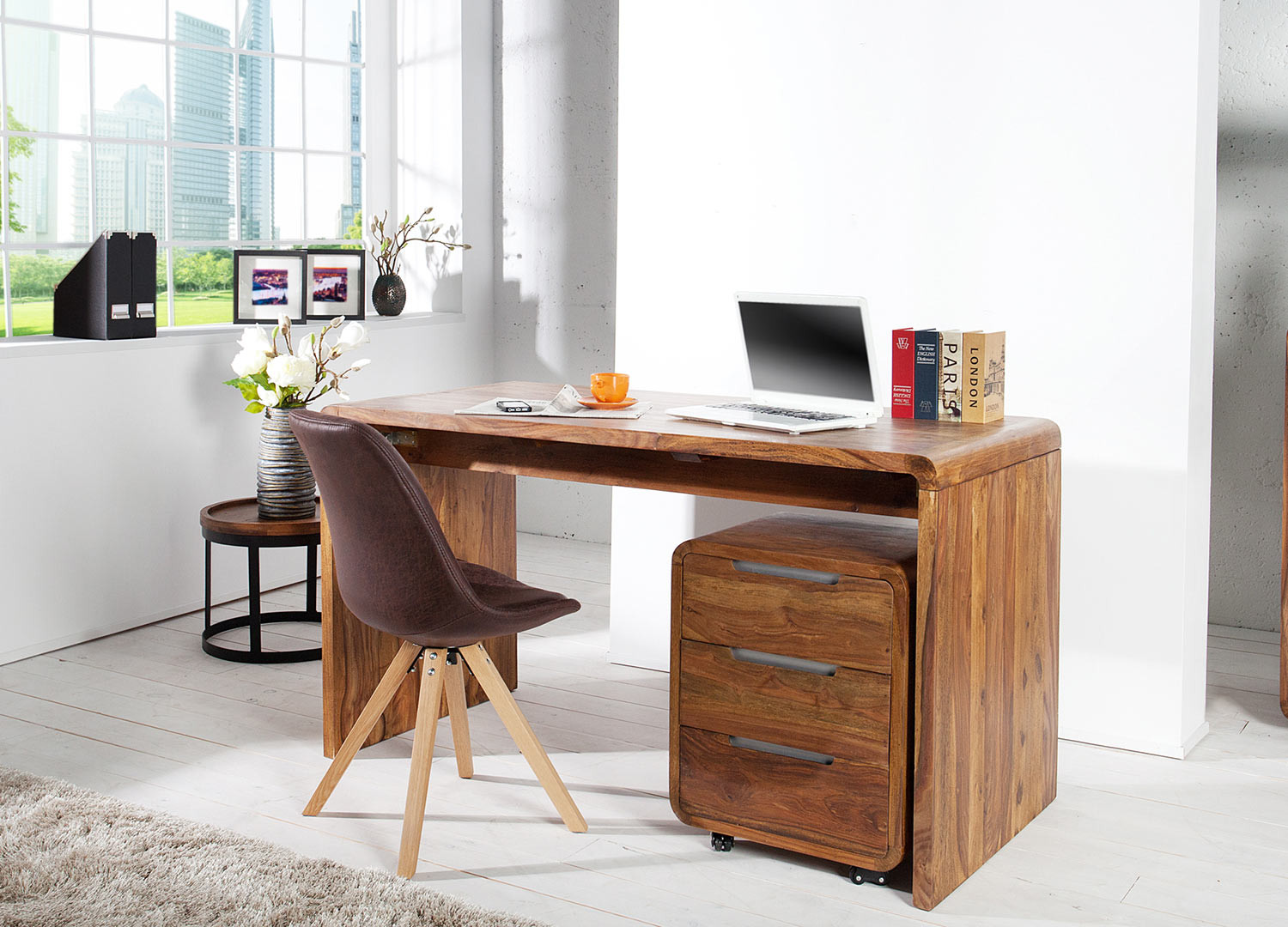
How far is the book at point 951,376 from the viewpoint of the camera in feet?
8.29

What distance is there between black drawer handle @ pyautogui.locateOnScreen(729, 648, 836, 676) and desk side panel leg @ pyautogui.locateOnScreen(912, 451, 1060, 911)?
7.1 inches

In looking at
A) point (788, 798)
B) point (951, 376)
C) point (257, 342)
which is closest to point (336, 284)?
point (257, 342)

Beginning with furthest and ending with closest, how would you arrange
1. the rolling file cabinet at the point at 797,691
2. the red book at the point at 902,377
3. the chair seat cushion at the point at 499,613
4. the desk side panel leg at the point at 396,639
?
the desk side panel leg at the point at 396,639, the red book at the point at 902,377, the chair seat cushion at the point at 499,613, the rolling file cabinet at the point at 797,691

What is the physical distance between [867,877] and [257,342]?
2.24 meters

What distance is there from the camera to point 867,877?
7.75 feet

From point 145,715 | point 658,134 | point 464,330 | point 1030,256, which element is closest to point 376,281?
point 464,330

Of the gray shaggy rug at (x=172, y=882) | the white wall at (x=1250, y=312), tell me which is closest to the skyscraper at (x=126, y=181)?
the gray shaggy rug at (x=172, y=882)

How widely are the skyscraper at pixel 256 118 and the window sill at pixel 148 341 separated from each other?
0.52m

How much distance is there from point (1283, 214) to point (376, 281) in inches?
122

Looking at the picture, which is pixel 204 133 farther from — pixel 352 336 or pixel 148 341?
pixel 352 336

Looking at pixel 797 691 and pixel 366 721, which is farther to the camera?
pixel 366 721

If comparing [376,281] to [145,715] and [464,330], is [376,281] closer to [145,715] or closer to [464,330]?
[464,330]

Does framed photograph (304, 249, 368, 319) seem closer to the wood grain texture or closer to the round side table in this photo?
the round side table

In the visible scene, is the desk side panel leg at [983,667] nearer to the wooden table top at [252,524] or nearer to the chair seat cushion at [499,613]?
the chair seat cushion at [499,613]
